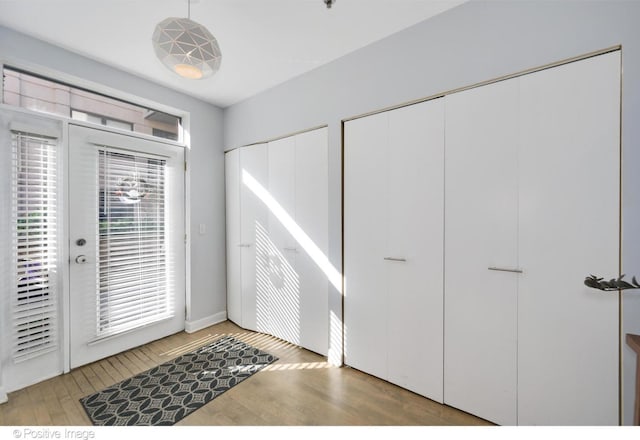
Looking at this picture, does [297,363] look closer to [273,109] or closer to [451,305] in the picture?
[451,305]

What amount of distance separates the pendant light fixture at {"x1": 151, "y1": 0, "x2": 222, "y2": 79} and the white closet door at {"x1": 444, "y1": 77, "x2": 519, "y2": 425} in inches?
57.6

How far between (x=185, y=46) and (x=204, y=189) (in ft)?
6.38

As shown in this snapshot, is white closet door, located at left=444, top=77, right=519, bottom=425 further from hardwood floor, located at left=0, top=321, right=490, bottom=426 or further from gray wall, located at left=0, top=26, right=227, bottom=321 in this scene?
gray wall, located at left=0, top=26, right=227, bottom=321

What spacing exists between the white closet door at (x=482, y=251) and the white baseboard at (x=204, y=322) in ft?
8.24

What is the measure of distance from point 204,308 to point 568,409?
313 centimetres

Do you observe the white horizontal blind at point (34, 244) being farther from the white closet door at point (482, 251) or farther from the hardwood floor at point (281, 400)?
the white closet door at point (482, 251)

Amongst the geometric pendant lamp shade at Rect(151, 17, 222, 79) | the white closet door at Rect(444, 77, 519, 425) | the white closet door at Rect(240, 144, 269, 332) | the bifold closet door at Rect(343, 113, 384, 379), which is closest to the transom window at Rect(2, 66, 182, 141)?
the white closet door at Rect(240, 144, 269, 332)

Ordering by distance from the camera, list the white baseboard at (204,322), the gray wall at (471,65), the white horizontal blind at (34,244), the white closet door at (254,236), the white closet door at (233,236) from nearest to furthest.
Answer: the gray wall at (471,65), the white horizontal blind at (34,244), the white closet door at (254,236), the white baseboard at (204,322), the white closet door at (233,236)

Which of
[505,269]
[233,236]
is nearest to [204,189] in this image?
[233,236]

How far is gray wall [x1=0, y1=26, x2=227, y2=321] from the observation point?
2707 millimetres

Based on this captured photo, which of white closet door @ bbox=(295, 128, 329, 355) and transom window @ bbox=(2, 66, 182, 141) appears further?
white closet door @ bbox=(295, 128, 329, 355)

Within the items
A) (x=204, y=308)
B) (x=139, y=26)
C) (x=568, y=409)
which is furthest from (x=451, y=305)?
(x=139, y=26)

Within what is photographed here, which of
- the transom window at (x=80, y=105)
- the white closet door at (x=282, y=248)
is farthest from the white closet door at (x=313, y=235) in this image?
the transom window at (x=80, y=105)

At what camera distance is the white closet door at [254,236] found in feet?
9.47
